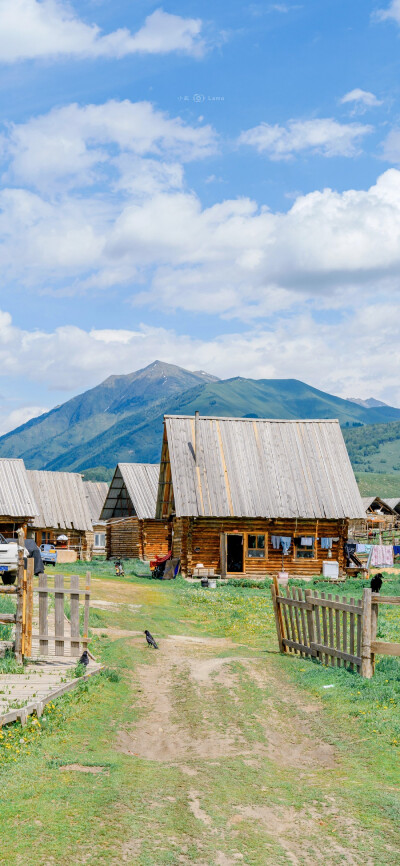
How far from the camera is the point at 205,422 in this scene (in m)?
45.2

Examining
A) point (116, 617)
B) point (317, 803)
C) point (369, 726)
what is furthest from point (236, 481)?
point (317, 803)

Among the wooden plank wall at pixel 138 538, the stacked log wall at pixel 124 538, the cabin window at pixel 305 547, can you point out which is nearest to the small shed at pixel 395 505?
the stacked log wall at pixel 124 538

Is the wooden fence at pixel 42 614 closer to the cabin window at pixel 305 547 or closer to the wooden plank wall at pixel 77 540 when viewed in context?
the cabin window at pixel 305 547

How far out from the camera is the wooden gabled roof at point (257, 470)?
4075 centimetres

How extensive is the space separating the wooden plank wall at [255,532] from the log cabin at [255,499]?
0.18ft

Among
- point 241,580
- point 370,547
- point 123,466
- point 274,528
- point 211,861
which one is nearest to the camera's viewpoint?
point 211,861

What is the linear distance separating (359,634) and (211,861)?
798cm

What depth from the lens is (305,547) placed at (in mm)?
42062

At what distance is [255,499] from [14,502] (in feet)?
54.9

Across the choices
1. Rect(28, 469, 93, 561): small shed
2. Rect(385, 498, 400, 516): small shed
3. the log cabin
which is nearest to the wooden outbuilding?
Rect(385, 498, 400, 516): small shed

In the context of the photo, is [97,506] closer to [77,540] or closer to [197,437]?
[77,540]

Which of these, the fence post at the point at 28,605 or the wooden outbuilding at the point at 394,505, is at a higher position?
the wooden outbuilding at the point at 394,505

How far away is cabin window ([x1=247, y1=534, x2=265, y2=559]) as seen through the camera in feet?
136

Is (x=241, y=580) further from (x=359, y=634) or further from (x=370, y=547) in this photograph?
(x=359, y=634)
